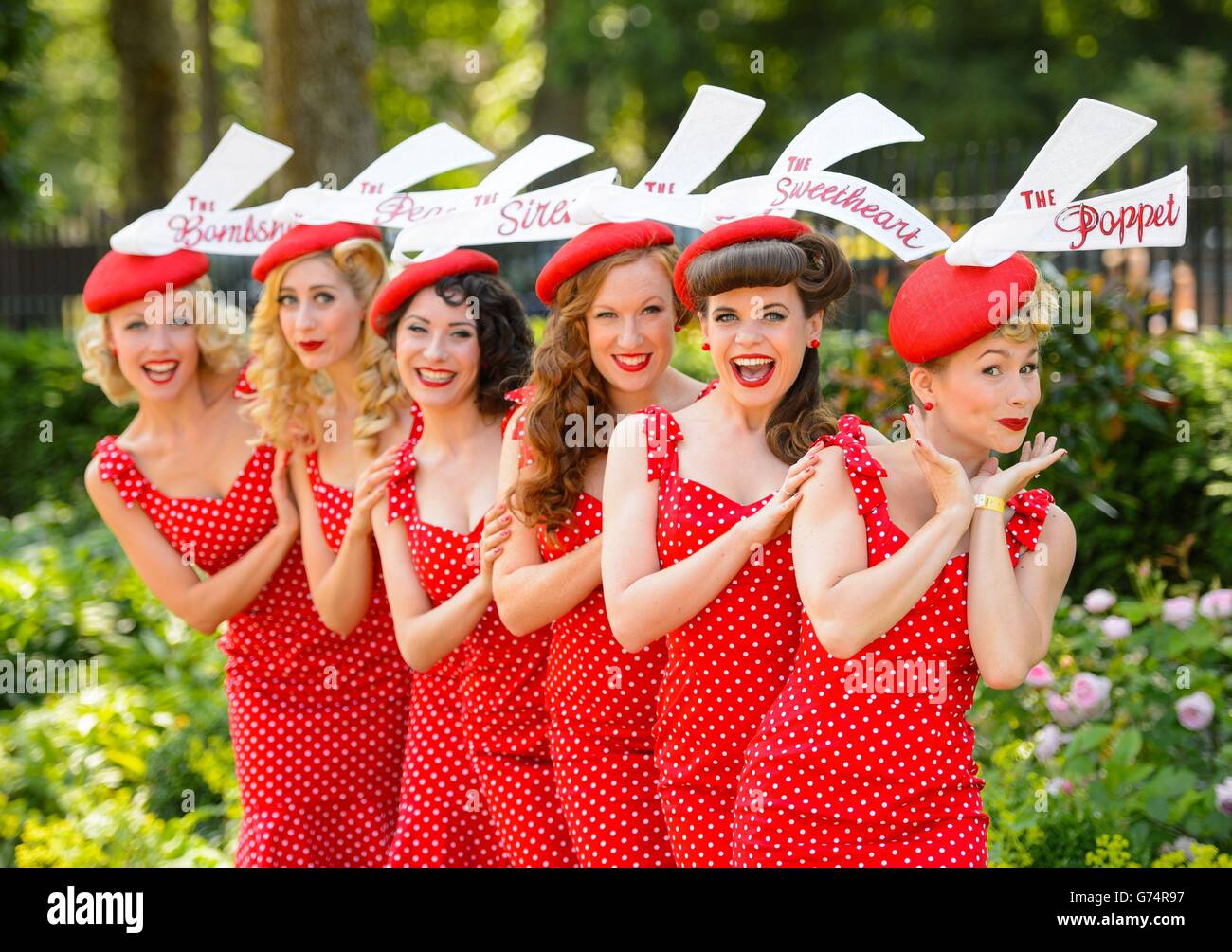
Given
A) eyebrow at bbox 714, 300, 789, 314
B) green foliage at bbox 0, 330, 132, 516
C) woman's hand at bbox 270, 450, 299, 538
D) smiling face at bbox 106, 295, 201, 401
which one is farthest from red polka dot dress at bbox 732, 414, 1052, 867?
green foliage at bbox 0, 330, 132, 516

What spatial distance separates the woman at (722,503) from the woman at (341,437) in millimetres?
1073

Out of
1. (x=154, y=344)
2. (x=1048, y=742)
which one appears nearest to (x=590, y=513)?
(x=154, y=344)

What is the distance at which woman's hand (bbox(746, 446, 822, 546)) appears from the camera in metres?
2.93

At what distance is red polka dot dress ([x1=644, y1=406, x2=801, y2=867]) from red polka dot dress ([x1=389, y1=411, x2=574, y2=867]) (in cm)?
52

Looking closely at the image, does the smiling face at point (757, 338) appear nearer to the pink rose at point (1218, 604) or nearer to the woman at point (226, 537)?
the woman at point (226, 537)

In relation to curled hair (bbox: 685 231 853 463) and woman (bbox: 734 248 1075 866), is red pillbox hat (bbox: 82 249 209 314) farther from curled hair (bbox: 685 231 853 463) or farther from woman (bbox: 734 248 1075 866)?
woman (bbox: 734 248 1075 866)

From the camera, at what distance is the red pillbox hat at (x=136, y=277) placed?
4250mm

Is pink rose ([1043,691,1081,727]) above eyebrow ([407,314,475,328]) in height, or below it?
below

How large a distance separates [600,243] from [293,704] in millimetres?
1745

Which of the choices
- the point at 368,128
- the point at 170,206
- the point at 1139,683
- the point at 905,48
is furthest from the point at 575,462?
the point at 905,48

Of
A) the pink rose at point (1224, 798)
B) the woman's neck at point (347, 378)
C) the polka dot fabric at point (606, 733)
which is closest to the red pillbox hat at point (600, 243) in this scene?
the polka dot fabric at point (606, 733)

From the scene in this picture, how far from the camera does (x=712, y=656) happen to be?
316 cm

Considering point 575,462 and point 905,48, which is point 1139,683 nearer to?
point 575,462

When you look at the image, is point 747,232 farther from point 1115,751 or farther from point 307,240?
point 1115,751
